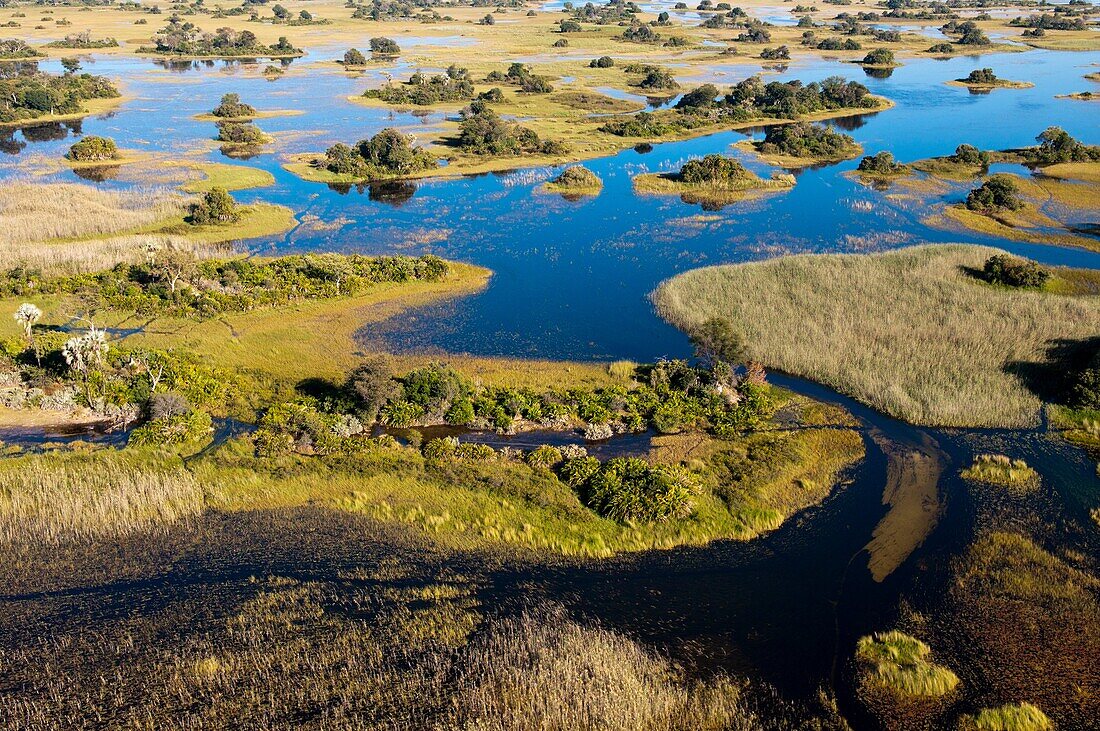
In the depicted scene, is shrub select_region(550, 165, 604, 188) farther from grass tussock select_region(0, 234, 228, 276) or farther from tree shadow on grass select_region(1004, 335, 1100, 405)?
tree shadow on grass select_region(1004, 335, 1100, 405)

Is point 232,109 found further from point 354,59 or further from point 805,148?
point 805,148

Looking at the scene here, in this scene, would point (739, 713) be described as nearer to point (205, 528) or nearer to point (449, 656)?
point (449, 656)

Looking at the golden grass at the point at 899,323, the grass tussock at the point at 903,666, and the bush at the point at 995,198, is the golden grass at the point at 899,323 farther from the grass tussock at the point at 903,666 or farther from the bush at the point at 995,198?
the grass tussock at the point at 903,666

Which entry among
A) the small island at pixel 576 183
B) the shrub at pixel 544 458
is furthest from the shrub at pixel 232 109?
the shrub at pixel 544 458

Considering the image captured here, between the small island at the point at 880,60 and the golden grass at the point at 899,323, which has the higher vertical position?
the small island at the point at 880,60

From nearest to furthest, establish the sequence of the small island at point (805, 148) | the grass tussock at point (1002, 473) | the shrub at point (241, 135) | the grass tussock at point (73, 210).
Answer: the grass tussock at point (1002, 473), the grass tussock at point (73, 210), the small island at point (805, 148), the shrub at point (241, 135)

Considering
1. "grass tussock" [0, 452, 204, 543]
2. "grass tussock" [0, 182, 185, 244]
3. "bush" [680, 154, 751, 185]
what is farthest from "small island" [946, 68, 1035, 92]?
"grass tussock" [0, 452, 204, 543]
